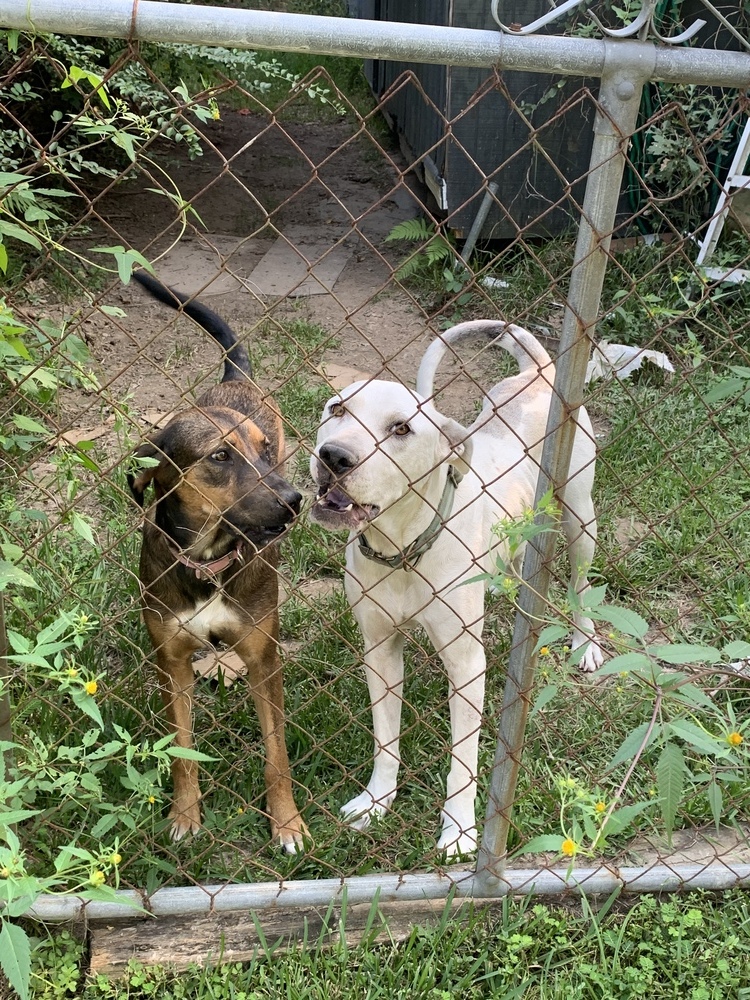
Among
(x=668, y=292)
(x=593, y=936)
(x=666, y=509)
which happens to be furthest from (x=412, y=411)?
(x=668, y=292)

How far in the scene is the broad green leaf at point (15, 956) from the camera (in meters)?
1.54

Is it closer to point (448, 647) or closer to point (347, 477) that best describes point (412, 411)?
point (347, 477)

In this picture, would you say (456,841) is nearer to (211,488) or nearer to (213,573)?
(213,573)

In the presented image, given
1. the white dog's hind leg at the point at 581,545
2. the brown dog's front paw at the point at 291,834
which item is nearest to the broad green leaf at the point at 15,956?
the brown dog's front paw at the point at 291,834

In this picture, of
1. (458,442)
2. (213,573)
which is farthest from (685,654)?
(213,573)

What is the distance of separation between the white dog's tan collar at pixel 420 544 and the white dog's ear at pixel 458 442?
44 millimetres

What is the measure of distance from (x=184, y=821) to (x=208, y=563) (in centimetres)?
74

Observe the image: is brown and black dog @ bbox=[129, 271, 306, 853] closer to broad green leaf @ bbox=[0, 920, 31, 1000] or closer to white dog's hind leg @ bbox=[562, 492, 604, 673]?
broad green leaf @ bbox=[0, 920, 31, 1000]

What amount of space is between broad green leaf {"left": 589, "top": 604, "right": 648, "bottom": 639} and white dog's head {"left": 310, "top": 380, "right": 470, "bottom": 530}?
76 cm

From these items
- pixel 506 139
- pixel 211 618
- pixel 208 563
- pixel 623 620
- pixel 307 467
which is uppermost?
pixel 506 139

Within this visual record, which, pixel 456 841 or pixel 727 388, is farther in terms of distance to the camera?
pixel 456 841

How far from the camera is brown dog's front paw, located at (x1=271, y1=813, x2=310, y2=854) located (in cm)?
260

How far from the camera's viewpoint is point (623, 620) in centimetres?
158

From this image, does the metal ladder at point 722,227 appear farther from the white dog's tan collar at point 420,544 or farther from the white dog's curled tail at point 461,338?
the white dog's tan collar at point 420,544
